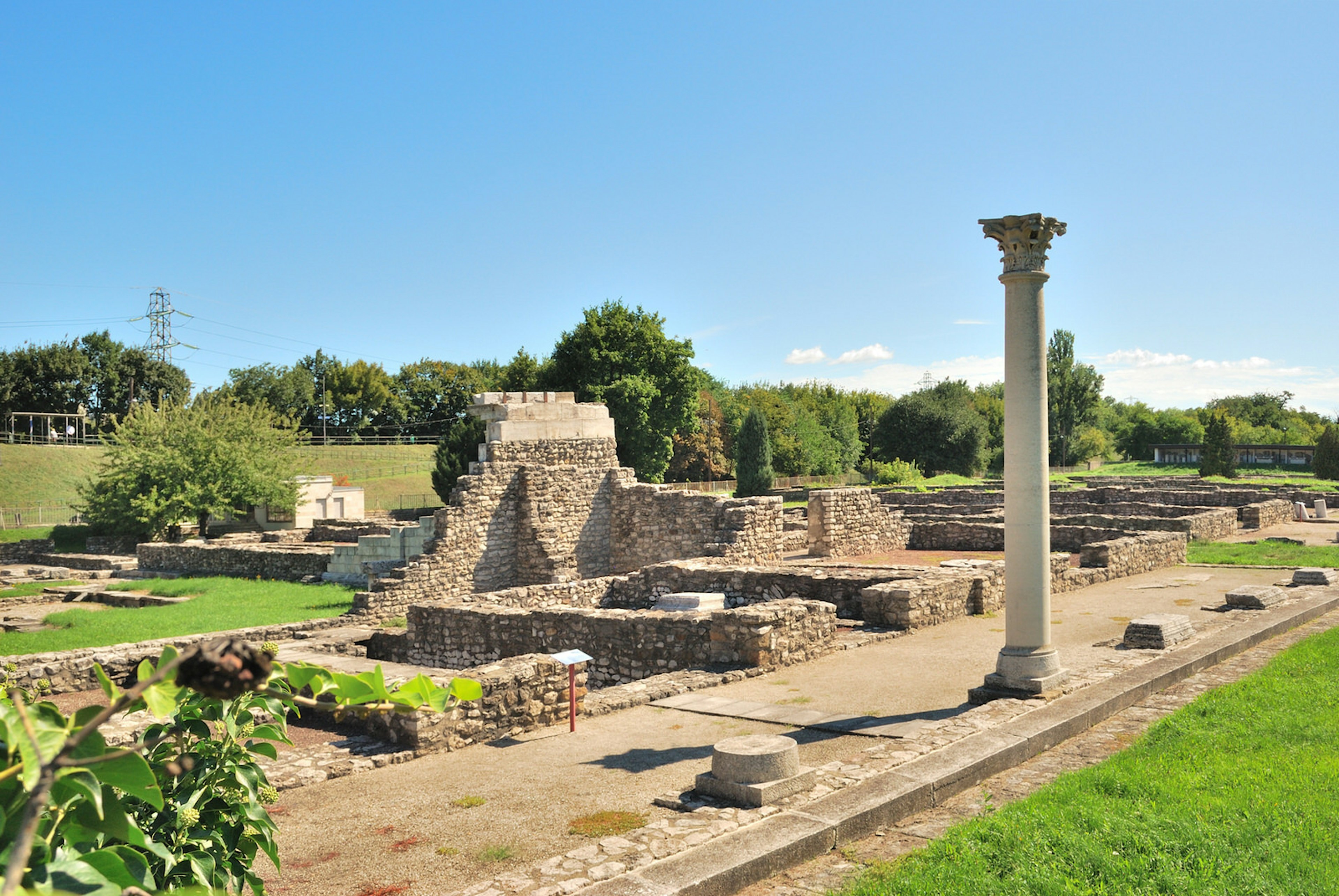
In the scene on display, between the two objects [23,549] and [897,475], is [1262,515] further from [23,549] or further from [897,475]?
[23,549]

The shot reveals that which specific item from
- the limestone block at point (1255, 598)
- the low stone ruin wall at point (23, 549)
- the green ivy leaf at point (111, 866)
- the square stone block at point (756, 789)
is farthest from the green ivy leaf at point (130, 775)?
the low stone ruin wall at point (23, 549)

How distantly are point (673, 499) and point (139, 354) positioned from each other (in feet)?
210

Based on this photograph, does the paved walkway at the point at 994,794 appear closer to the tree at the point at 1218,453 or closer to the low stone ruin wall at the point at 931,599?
the low stone ruin wall at the point at 931,599

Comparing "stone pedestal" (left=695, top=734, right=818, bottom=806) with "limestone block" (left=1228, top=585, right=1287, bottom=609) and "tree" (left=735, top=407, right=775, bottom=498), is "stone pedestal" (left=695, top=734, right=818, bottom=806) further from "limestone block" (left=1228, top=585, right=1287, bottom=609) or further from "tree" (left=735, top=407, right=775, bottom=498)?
"tree" (left=735, top=407, right=775, bottom=498)

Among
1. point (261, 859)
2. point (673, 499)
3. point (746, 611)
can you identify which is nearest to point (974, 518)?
point (673, 499)

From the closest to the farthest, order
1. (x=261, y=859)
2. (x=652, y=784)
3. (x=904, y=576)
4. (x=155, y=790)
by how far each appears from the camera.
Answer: (x=155, y=790)
(x=261, y=859)
(x=652, y=784)
(x=904, y=576)

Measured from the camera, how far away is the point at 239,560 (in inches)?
982

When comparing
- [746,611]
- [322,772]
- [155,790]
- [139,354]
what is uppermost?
[139,354]

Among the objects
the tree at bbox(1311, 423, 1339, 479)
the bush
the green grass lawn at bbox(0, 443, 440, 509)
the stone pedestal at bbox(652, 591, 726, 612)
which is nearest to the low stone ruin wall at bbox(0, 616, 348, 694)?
the stone pedestal at bbox(652, 591, 726, 612)

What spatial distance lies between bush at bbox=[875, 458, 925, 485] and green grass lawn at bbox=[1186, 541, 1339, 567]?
980 inches

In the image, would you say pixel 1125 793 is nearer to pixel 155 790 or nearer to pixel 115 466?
pixel 155 790

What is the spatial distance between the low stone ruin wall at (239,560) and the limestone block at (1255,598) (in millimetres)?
19104

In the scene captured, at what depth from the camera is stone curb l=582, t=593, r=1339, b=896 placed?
195 inches

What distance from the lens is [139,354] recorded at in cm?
7138
